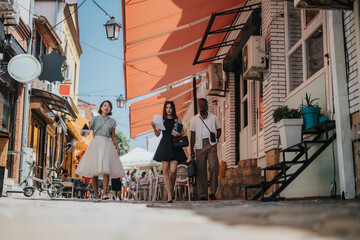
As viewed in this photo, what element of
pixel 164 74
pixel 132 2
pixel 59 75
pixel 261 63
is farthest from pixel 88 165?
pixel 59 75

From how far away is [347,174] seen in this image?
17.3 feet

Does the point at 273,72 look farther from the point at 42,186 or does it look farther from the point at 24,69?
the point at 42,186

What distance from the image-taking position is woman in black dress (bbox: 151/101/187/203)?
7227 mm

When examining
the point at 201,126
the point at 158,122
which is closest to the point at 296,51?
the point at 201,126

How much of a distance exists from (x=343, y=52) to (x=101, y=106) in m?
4.14

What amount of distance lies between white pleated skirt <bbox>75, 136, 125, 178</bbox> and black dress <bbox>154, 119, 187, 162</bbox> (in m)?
1.12

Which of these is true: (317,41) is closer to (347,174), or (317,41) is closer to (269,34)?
(269,34)

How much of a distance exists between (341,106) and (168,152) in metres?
2.78

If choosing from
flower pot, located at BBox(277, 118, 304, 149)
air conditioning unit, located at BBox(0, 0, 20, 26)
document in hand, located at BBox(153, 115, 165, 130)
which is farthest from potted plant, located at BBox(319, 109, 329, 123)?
air conditioning unit, located at BBox(0, 0, 20, 26)

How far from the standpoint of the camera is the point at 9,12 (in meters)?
11.2

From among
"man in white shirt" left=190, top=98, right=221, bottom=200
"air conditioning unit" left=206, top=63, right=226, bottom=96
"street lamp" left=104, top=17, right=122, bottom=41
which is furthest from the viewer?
"street lamp" left=104, top=17, right=122, bottom=41

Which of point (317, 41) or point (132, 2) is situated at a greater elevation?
point (132, 2)

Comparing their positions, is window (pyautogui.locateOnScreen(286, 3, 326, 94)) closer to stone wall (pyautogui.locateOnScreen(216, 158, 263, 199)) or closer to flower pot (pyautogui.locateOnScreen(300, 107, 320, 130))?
flower pot (pyautogui.locateOnScreen(300, 107, 320, 130))

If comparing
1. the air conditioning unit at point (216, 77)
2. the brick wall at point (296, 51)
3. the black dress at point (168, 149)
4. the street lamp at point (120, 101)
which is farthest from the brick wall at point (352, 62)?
the street lamp at point (120, 101)
